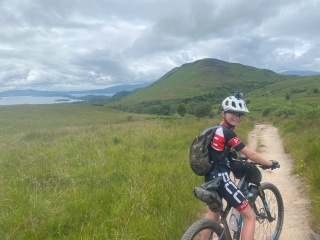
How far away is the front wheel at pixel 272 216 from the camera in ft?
15.0

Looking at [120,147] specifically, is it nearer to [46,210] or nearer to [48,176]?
[48,176]

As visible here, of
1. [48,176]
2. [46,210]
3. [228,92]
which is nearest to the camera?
[46,210]

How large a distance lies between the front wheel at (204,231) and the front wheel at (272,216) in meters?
1.32

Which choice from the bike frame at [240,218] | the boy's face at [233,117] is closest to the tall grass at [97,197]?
the bike frame at [240,218]

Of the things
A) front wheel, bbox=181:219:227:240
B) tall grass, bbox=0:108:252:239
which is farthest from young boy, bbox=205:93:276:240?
tall grass, bbox=0:108:252:239

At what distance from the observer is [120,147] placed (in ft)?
34.4

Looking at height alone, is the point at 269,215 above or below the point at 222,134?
below

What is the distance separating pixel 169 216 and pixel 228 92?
183 meters

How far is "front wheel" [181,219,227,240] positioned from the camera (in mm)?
3184

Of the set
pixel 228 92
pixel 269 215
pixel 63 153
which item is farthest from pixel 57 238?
pixel 228 92

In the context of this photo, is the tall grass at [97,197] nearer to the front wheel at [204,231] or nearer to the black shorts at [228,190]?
the front wheel at [204,231]

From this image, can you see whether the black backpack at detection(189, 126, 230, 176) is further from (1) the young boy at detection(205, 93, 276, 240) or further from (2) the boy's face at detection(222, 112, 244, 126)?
(2) the boy's face at detection(222, 112, 244, 126)

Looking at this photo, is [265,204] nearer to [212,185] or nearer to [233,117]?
[212,185]

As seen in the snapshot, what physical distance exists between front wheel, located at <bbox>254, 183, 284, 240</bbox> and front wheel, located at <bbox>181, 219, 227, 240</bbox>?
1315 millimetres
